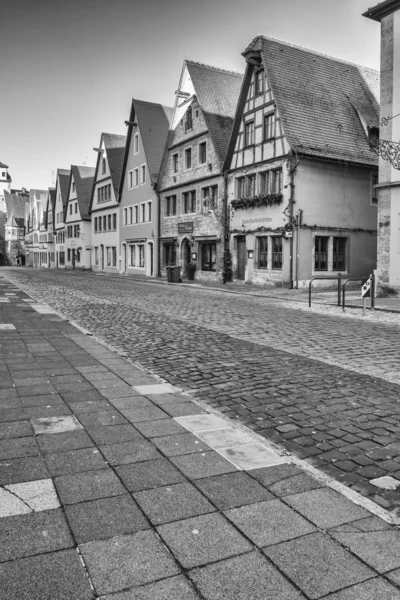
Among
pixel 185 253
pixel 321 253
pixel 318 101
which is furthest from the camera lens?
pixel 185 253

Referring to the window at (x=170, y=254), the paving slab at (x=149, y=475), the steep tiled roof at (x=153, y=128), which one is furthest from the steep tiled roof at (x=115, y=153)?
the paving slab at (x=149, y=475)

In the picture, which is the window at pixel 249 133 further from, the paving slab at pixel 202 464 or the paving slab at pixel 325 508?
the paving slab at pixel 325 508

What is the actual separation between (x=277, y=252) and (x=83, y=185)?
41.2 meters

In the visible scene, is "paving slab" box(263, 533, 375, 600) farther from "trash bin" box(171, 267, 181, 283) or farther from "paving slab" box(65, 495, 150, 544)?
"trash bin" box(171, 267, 181, 283)

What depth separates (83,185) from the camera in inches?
2445

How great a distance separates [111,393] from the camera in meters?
5.63

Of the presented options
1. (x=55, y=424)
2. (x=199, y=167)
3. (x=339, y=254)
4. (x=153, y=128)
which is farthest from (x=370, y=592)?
(x=153, y=128)

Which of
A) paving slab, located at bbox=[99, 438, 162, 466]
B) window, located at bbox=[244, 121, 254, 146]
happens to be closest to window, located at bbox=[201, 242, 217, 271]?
window, located at bbox=[244, 121, 254, 146]

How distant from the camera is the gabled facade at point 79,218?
59.7 meters

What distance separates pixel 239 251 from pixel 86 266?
33149 millimetres

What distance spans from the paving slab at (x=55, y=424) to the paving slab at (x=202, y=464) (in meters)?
1.11

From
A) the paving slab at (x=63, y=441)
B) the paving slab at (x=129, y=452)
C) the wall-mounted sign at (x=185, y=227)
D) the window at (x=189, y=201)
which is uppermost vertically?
the window at (x=189, y=201)

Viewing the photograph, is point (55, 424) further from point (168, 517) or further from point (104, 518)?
point (168, 517)

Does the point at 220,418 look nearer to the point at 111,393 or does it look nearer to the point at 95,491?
the point at 111,393
